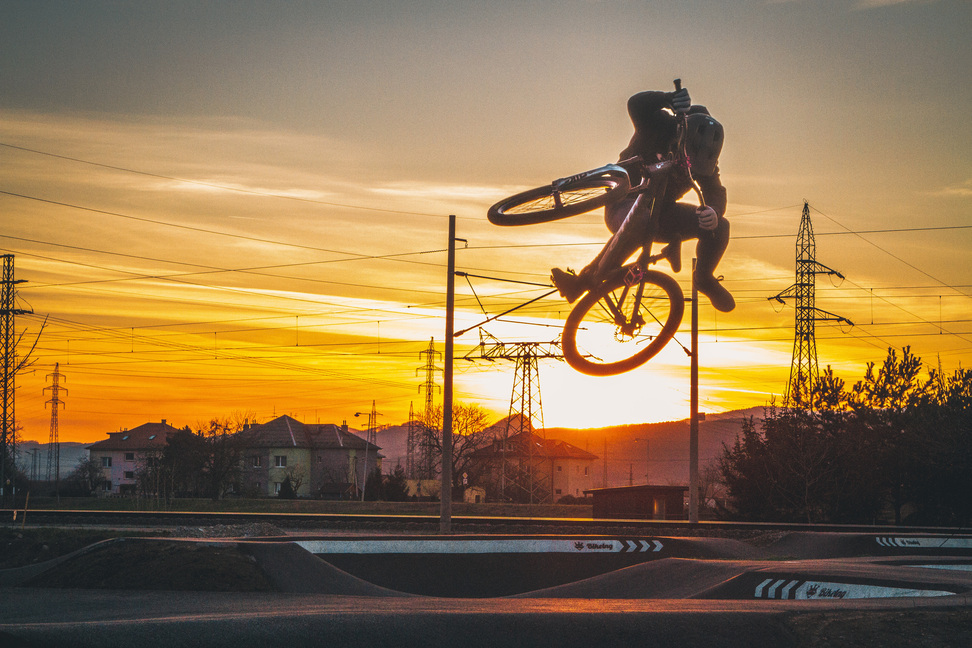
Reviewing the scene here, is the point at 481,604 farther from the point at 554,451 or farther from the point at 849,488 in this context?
the point at 554,451

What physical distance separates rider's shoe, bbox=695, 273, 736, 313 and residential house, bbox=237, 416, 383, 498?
10390 cm

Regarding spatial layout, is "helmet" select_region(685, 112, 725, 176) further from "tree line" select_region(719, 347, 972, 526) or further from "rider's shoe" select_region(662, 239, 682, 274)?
"tree line" select_region(719, 347, 972, 526)

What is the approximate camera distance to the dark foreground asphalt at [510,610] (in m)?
12.2

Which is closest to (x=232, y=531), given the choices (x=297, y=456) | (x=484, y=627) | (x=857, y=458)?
(x=484, y=627)

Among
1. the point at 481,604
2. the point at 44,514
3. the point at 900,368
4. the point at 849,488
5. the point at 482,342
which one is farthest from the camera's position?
the point at 900,368

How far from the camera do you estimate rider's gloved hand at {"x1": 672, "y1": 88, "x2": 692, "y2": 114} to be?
1202 centimetres

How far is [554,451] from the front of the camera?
13800 cm

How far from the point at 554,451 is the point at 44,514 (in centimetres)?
9947

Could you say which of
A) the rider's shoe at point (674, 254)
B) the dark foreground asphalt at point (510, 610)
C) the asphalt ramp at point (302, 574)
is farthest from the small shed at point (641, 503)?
the rider's shoe at point (674, 254)

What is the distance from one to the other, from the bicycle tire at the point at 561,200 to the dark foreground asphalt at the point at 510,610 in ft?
20.4

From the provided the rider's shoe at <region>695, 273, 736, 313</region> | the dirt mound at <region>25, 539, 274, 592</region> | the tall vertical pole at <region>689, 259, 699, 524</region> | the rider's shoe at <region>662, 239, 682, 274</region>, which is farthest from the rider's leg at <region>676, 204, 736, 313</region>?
the tall vertical pole at <region>689, 259, 699, 524</region>

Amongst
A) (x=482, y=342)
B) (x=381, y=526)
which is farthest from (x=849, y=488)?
(x=482, y=342)

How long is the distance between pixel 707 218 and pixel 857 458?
47.5 metres

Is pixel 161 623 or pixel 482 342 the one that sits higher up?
pixel 482 342
